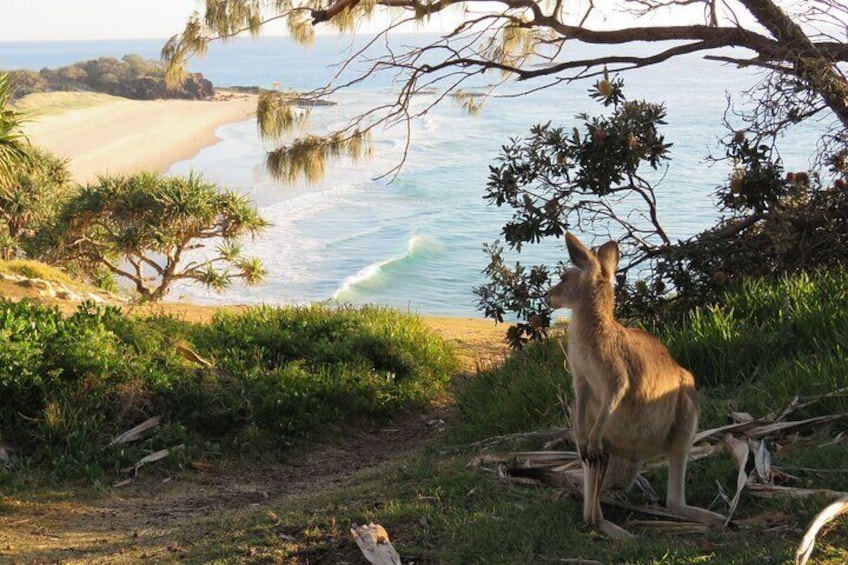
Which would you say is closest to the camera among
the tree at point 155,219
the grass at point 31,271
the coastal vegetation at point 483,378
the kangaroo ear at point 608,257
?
the kangaroo ear at point 608,257

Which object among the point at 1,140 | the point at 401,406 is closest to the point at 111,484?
the point at 401,406

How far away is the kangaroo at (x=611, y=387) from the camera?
13.9 feet

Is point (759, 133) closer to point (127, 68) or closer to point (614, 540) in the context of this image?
point (614, 540)

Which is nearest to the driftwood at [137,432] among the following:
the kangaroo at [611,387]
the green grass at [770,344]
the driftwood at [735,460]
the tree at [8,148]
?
the driftwood at [735,460]

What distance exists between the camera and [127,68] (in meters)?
91.4

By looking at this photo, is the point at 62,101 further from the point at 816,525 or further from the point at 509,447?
the point at 816,525

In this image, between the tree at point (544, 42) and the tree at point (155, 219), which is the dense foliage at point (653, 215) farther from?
the tree at point (155, 219)

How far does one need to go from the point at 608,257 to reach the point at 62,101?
69796mm

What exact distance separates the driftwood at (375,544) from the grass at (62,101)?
61.3 metres

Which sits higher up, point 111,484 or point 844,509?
point 844,509

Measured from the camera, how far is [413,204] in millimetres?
39312

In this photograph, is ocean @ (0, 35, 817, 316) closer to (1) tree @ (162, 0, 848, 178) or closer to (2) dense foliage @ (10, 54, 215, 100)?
(1) tree @ (162, 0, 848, 178)

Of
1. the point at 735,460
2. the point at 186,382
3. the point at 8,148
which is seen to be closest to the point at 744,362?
the point at 735,460

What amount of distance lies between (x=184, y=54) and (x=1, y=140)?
606cm
